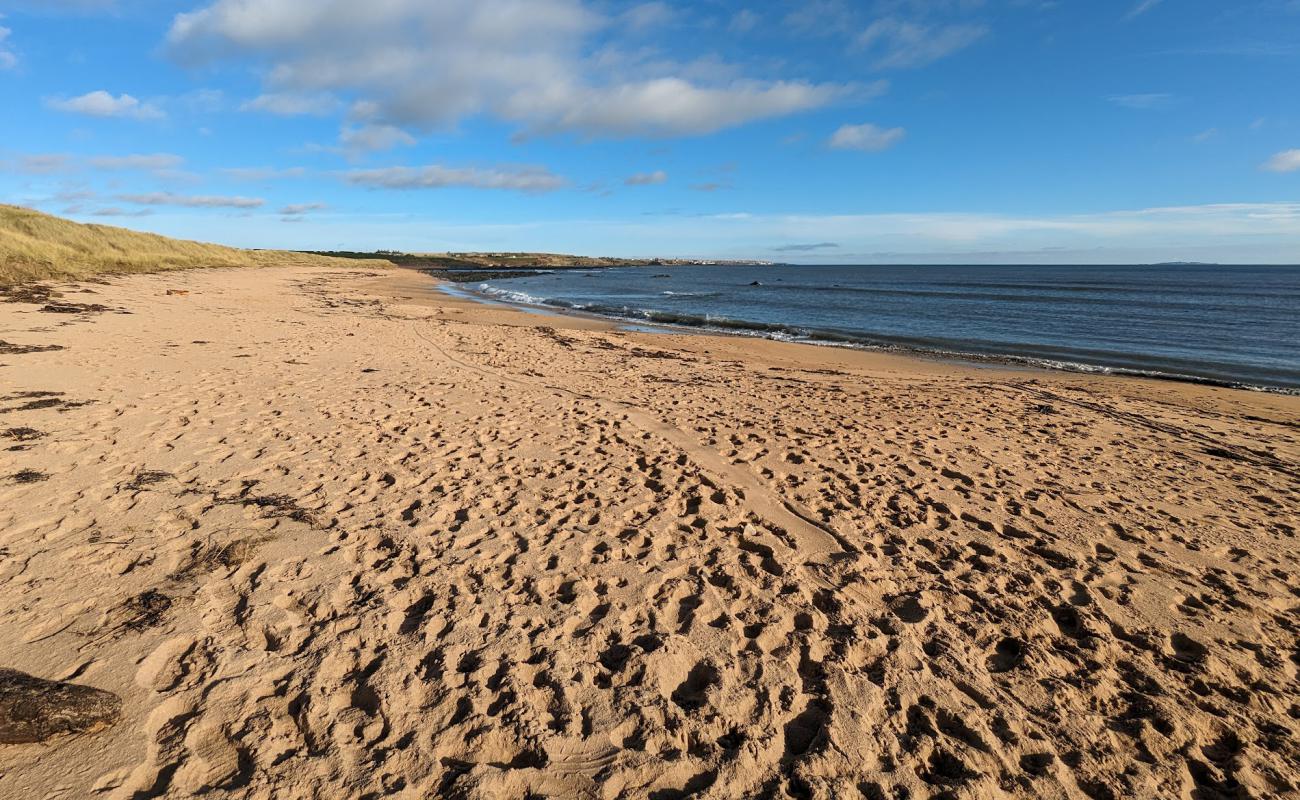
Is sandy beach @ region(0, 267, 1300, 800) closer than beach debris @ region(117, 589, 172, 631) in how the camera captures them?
Yes

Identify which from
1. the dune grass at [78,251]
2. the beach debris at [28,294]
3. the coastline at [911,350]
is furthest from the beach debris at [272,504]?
the dune grass at [78,251]

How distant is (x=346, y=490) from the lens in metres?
5.73

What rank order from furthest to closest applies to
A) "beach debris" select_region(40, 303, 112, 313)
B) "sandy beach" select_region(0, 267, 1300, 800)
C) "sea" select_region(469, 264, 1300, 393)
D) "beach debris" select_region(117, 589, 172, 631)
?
"sea" select_region(469, 264, 1300, 393)
"beach debris" select_region(40, 303, 112, 313)
"beach debris" select_region(117, 589, 172, 631)
"sandy beach" select_region(0, 267, 1300, 800)

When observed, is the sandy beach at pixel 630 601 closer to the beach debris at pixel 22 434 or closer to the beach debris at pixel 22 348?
the beach debris at pixel 22 434

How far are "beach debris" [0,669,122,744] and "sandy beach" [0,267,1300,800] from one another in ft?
0.17

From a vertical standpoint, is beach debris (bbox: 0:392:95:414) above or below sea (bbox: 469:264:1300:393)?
above

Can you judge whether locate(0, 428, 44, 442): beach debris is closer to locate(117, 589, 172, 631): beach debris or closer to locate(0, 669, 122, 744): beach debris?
locate(117, 589, 172, 631): beach debris

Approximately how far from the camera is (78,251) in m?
31.8

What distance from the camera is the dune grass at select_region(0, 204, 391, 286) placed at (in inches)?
942

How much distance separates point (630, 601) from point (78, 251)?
44.1m

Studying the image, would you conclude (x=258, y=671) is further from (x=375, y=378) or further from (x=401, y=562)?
(x=375, y=378)

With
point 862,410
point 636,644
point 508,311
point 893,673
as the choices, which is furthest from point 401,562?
point 508,311

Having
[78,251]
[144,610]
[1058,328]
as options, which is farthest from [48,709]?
[78,251]

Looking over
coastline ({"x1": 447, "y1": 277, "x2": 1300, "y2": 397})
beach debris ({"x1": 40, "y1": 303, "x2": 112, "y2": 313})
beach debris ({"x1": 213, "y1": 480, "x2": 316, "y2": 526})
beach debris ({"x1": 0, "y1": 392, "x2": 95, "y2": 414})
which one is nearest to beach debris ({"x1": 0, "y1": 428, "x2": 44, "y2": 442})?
beach debris ({"x1": 0, "y1": 392, "x2": 95, "y2": 414})
